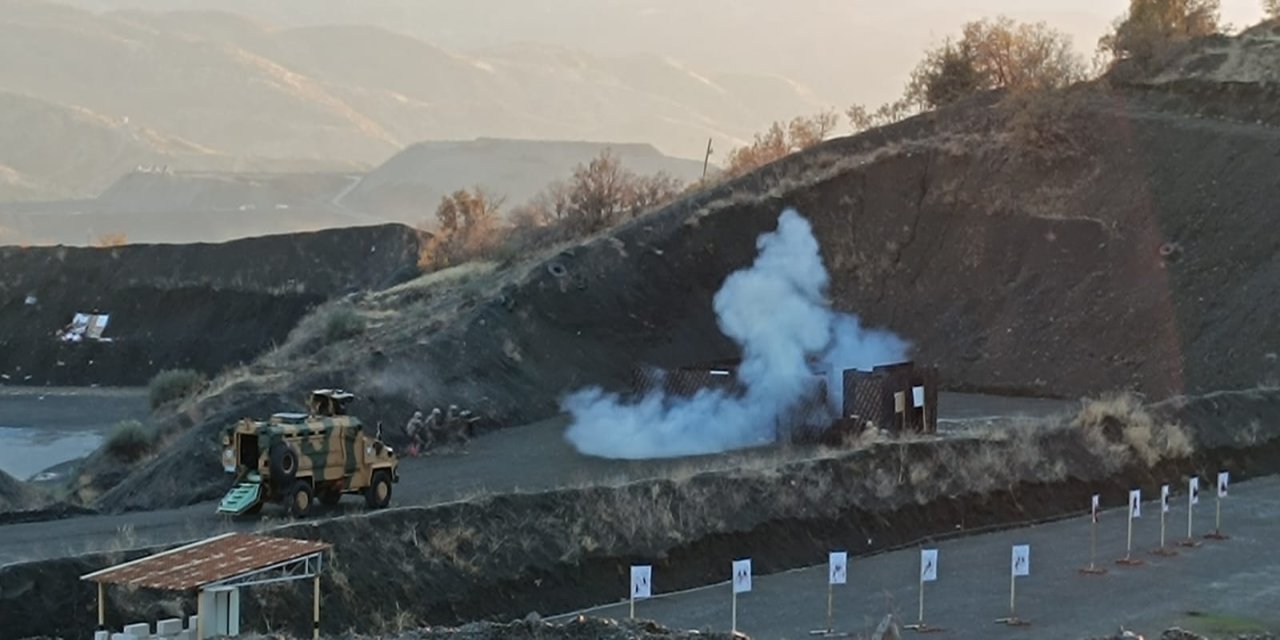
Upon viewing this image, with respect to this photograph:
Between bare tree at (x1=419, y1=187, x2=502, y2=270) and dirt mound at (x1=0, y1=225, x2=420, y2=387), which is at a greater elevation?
bare tree at (x1=419, y1=187, x2=502, y2=270)

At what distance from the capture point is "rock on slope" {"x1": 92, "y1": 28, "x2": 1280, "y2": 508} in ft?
144

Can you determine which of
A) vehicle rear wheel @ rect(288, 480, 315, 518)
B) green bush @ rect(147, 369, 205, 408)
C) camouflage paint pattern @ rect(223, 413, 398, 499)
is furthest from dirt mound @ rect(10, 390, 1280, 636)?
green bush @ rect(147, 369, 205, 408)

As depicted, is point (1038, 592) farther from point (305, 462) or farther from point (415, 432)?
point (415, 432)

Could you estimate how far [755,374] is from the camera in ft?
122

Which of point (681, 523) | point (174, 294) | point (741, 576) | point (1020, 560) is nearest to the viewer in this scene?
point (741, 576)

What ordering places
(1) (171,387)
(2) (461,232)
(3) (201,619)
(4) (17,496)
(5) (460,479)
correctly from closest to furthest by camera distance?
(3) (201,619) < (5) (460,479) < (4) (17,496) < (1) (171,387) < (2) (461,232)

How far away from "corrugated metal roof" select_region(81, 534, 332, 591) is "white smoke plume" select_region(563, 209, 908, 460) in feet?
54.5

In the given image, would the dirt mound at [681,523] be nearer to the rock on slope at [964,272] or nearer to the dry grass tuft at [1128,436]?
the dry grass tuft at [1128,436]

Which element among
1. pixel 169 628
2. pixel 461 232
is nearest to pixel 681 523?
pixel 169 628

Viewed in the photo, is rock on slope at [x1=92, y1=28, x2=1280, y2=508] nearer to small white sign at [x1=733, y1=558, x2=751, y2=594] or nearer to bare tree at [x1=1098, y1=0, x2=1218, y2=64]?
bare tree at [x1=1098, y1=0, x2=1218, y2=64]

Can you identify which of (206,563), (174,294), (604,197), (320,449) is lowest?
(206,563)

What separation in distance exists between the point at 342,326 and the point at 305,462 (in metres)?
21.6

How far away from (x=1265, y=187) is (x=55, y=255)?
182 ft

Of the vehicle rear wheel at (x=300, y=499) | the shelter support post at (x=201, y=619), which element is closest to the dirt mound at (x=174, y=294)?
the vehicle rear wheel at (x=300, y=499)
